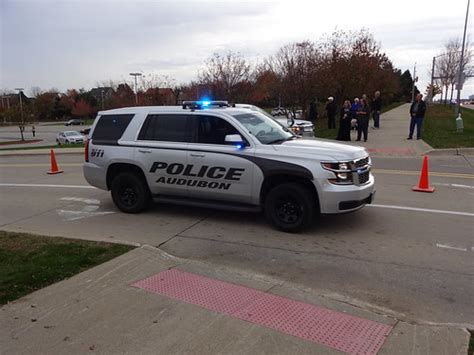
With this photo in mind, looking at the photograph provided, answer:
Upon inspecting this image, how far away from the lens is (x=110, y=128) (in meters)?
8.04

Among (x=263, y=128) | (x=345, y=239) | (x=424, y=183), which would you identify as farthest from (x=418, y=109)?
(x=345, y=239)

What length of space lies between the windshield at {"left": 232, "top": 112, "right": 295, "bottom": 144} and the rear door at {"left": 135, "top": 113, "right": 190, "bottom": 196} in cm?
100

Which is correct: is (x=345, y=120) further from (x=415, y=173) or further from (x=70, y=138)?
(x=70, y=138)

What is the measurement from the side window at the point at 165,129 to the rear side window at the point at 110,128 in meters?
0.43

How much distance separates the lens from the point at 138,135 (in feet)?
25.3

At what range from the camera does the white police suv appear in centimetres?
625

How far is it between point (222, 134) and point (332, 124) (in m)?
18.8

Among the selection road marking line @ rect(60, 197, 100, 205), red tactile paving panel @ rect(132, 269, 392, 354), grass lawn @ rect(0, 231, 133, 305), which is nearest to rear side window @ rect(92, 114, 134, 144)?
road marking line @ rect(60, 197, 100, 205)

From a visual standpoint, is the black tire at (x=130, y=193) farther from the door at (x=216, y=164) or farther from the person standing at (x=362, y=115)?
the person standing at (x=362, y=115)

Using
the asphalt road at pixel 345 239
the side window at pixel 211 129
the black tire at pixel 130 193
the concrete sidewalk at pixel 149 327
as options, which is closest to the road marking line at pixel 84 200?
the asphalt road at pixel 345 239

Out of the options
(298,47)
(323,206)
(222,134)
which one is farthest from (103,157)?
(298,47)

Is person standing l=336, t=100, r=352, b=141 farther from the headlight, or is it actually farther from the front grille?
the headlight

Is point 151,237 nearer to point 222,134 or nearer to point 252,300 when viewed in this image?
point 222,134

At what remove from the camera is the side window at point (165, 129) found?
7.36m
